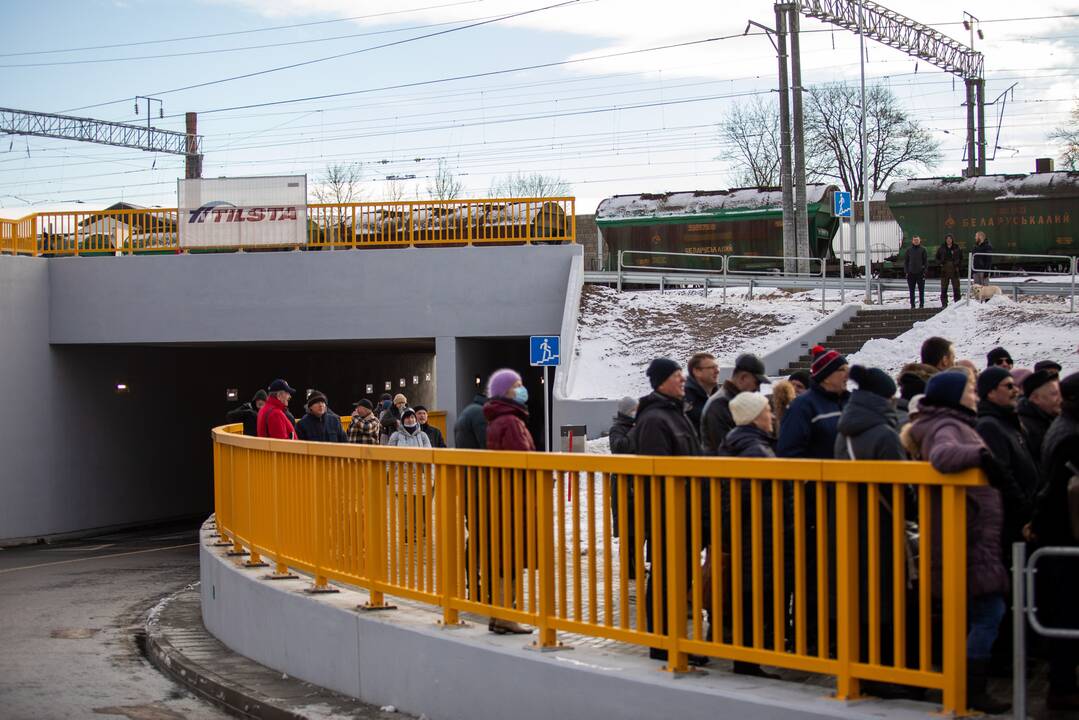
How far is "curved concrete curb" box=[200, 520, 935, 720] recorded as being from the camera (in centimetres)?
531

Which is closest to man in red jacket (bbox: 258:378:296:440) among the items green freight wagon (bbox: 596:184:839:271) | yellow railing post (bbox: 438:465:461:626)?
yellow railing post (bbox: 438:465:461:626)

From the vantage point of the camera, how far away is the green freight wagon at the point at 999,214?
3681 cm

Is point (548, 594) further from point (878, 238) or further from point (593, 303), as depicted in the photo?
point (878, 238)

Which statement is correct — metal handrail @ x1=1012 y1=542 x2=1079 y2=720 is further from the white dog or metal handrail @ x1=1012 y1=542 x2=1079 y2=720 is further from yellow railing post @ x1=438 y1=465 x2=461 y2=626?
the white dog

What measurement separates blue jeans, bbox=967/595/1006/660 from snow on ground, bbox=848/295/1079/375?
15682mm

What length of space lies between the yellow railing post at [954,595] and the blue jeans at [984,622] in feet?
0.78

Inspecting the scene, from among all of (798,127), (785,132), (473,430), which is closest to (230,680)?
(473,430)

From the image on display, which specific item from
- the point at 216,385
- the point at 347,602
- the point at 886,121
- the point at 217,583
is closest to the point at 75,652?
the point at 217,583

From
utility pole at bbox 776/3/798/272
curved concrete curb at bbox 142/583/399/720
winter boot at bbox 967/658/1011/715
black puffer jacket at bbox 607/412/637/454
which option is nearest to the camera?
winter boot at bbox 967/658/1011/715

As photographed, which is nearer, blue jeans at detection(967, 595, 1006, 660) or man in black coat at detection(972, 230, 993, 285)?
blue jeans at detection(967, 595, 1006, 660)

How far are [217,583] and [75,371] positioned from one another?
1924 centimetres

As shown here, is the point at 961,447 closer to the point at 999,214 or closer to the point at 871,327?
the point at 871,327

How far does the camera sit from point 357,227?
27391 millimetres

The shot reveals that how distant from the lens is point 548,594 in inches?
250
